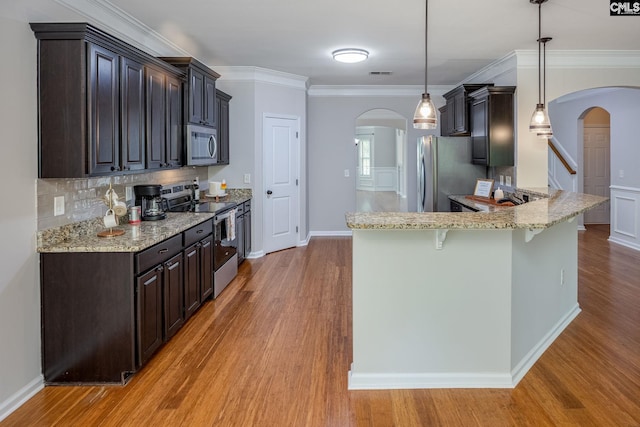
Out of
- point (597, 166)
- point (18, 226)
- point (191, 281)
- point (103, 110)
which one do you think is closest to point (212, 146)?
point (191, 281)

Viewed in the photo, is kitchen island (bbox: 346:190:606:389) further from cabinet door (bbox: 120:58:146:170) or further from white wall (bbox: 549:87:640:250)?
white wall (bbox: 549:87:640:250)

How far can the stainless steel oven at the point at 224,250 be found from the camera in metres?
4.62

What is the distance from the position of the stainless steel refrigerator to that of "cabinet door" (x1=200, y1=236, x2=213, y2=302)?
10.8 feet

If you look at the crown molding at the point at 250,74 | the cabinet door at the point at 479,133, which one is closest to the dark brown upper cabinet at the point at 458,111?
the cabinet door at the point at 479,133

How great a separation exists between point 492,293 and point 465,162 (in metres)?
3.86

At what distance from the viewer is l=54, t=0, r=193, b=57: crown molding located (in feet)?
11.2

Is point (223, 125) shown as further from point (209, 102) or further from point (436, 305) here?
point (436, 305)

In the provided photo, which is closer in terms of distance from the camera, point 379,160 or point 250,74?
point 250,74

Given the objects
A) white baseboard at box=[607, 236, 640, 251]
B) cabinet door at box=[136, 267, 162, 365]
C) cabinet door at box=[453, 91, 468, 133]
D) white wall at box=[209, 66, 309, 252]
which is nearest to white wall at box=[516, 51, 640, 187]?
cabinet door at box=[453, 91, 468, 133]

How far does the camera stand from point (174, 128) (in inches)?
174

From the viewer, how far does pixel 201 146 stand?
5.13 metres

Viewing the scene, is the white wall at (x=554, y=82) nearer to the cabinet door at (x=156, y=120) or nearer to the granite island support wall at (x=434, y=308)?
the granite island support wall at (x=434, y=308)

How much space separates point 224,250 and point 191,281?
1160mm

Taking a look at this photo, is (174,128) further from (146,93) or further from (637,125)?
(637,125)
